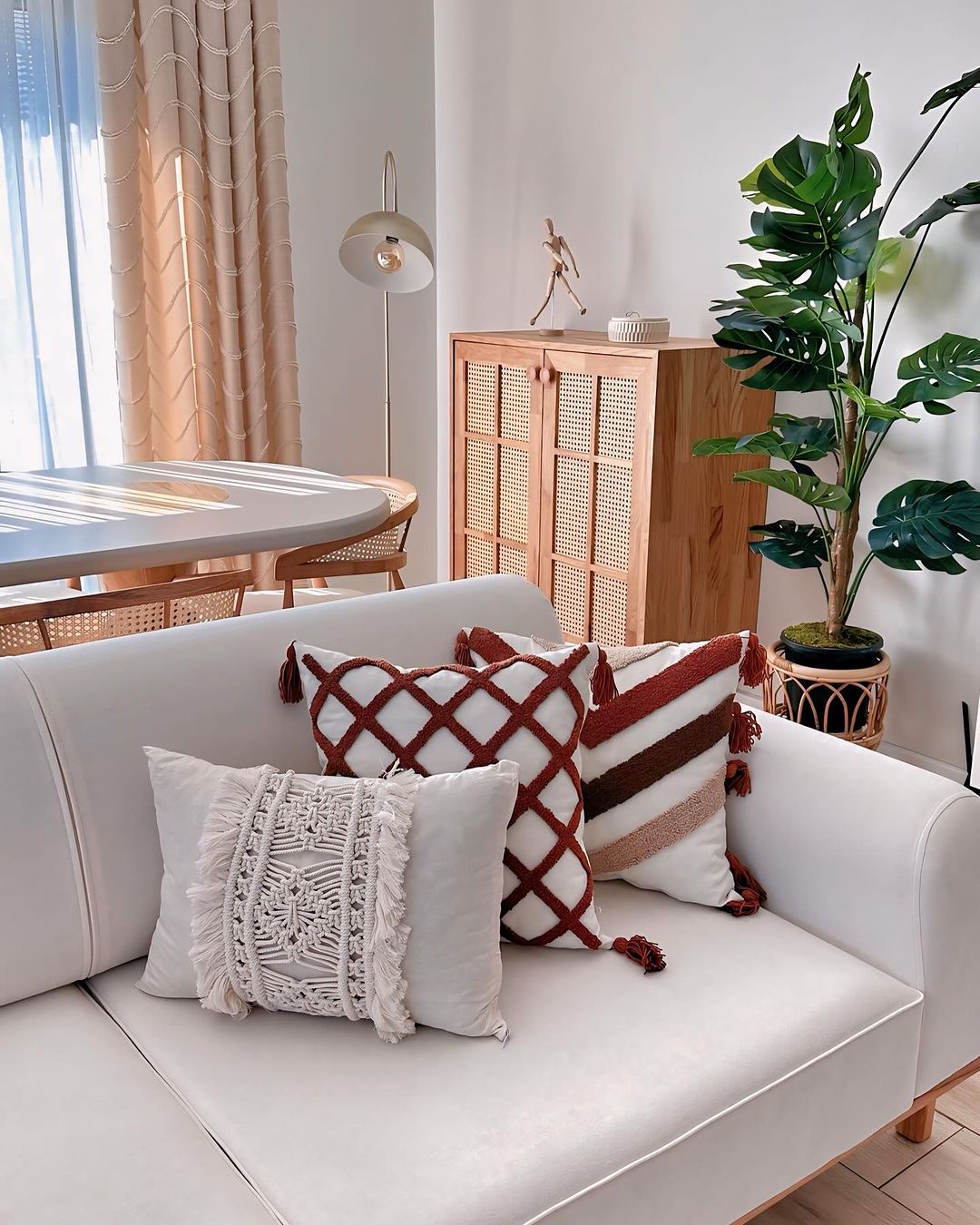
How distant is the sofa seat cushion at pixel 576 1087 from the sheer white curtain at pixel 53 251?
9.25ft

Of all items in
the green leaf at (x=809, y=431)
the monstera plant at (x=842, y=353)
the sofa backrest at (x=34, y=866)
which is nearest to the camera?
the sofa backrest at (x=34, y=866)

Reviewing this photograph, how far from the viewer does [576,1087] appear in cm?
123

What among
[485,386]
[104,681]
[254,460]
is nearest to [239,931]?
[104,681]

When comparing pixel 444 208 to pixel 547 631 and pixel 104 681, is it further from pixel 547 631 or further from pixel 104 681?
pixel 104 681

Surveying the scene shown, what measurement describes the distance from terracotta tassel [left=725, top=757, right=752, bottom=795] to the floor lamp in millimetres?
2525

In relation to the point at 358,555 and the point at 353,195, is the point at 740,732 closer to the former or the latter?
the point at 358,555

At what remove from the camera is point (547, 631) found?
6.24ft

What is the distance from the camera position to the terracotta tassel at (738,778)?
5.42 ft

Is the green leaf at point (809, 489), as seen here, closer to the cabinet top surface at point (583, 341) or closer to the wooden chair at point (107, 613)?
the cabinet top surface at point (583, 341)

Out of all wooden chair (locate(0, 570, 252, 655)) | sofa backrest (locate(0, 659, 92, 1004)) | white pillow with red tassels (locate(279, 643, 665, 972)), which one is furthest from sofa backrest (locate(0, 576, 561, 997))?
Result: wooden chair (locate(0, 570, 252, 655))

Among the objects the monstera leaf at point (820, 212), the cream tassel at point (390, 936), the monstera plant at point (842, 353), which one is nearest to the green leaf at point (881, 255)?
the monstera plant at point (842, 353)

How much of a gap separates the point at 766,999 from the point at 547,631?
72 cm

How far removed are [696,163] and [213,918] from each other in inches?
111

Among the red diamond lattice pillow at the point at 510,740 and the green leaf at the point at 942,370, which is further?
the green leaf at the point at 942,370
